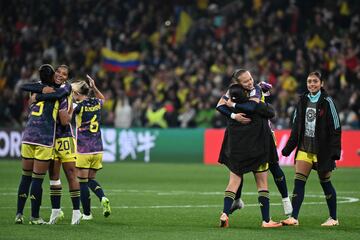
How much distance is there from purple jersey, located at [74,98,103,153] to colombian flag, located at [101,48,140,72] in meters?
21.5

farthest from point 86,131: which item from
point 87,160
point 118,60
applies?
point 118,60

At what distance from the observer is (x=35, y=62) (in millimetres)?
36250

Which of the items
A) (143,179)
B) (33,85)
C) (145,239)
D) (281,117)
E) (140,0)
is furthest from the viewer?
(140,0)

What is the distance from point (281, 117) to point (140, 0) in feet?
35.9

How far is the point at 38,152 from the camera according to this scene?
43.1ft

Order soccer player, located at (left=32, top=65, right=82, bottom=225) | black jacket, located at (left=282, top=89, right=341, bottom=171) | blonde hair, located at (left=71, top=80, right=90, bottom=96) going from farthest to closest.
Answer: blonde hair, located at (left=71, top=80, right=90, bottom=96) → soccer player, located at (left=32, top=65, right=82, bottom=225) → black jacket, located at (left=282, top=89, right=341, bottom=171)

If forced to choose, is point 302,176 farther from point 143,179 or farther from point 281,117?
point 281,117

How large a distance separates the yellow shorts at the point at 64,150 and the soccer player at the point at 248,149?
2392mm

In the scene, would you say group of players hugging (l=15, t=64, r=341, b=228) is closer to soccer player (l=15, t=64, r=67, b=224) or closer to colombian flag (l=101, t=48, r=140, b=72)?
soccer player (l=15, t=64, r=67, b=224)

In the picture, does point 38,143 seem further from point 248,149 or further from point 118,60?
point 118,60

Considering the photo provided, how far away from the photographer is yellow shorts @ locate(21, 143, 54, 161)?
516 inches

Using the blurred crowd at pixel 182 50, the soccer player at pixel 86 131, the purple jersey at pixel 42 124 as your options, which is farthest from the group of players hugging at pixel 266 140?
the blurred crowd at pixel 182 50

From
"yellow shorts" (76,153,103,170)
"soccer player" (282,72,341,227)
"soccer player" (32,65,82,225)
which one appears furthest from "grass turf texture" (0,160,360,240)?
"yellow shorts" (76,153,103,170)

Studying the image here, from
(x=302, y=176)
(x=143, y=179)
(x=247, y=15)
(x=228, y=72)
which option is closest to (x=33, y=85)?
(x=302, y=176)
